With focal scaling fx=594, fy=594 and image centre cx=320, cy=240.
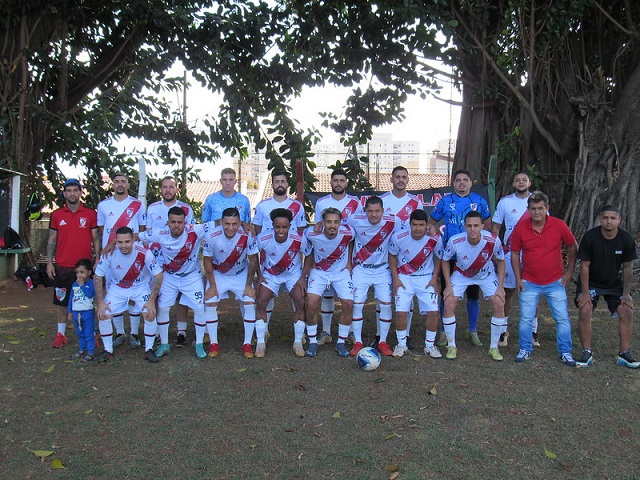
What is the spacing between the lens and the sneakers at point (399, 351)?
612cm

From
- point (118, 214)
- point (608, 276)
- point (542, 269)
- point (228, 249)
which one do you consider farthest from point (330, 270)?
point (608, 276)

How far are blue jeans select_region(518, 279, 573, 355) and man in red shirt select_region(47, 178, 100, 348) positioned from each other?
4628 mm

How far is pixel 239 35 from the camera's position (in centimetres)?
1062

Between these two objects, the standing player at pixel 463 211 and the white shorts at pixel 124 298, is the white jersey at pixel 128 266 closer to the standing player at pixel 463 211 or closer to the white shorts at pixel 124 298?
the white shorts at pixel 124 298

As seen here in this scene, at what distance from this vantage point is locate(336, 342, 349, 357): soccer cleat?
618cm

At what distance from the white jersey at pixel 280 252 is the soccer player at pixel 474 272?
160 centimetres

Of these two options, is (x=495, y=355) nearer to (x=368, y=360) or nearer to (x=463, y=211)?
(x=368, y=360)

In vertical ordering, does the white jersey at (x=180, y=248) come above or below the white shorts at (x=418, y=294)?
above

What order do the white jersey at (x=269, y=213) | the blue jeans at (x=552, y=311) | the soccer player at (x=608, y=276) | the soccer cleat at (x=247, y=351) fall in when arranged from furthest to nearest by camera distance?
the white jersey at (x=269, y=213), the soccer cleat at (x=247, y=351), the blue jeans at (x=552, y=311), the soccer player at (x=608, y=276)

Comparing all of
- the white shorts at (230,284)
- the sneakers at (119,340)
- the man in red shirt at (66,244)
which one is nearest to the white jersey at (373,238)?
the white shorts at (230,284)

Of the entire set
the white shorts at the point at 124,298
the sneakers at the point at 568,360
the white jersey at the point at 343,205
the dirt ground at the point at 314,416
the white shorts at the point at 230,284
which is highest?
the white jersey at the point at 343,205

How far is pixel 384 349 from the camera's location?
246 inches

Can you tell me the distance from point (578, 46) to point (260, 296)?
27.9ft

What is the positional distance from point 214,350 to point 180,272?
3.03 feet
